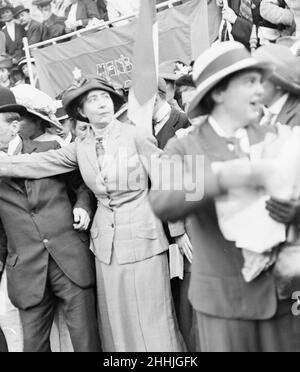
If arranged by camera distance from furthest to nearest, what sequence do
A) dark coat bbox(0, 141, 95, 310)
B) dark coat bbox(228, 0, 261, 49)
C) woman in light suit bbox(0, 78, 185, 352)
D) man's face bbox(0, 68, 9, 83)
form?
man's face bbox(0, 68, 9, 83) < dark coat bbox(228, 0, 261, 49) < dark coat bbox(0, 141, 95, 310) < woman in light suit bbox(0, 78, 185, 352)

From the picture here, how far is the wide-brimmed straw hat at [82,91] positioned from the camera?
4301mm

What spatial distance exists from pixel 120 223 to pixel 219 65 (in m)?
1.60

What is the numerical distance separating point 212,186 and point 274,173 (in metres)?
0.23

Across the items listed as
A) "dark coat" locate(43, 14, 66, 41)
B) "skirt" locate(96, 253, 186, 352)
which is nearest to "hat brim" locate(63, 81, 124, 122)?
"skirt" locate(96, 253, 186, 352)

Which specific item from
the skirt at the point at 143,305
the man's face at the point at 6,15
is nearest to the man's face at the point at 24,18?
the man's face at the point at 6,15

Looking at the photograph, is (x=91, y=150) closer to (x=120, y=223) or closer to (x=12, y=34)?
(x=120, y=223)

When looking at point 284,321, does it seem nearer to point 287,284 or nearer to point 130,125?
point 287,284

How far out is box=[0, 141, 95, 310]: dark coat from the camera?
4.39 metres

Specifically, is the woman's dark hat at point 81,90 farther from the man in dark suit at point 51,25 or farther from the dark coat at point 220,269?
the man in dark suit at point 51,25

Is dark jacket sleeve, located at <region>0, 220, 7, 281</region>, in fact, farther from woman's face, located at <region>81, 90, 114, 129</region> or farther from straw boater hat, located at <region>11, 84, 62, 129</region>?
woman's face, located at <region>81, 90, 114, 129</region>

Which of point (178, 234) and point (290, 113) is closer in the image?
point (290, 113)

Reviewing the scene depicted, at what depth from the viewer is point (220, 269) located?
2.93m

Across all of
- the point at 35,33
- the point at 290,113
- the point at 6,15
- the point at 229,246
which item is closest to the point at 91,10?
the point at 35,33

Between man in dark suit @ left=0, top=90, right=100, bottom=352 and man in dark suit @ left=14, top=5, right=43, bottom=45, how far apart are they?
16.9 ft
